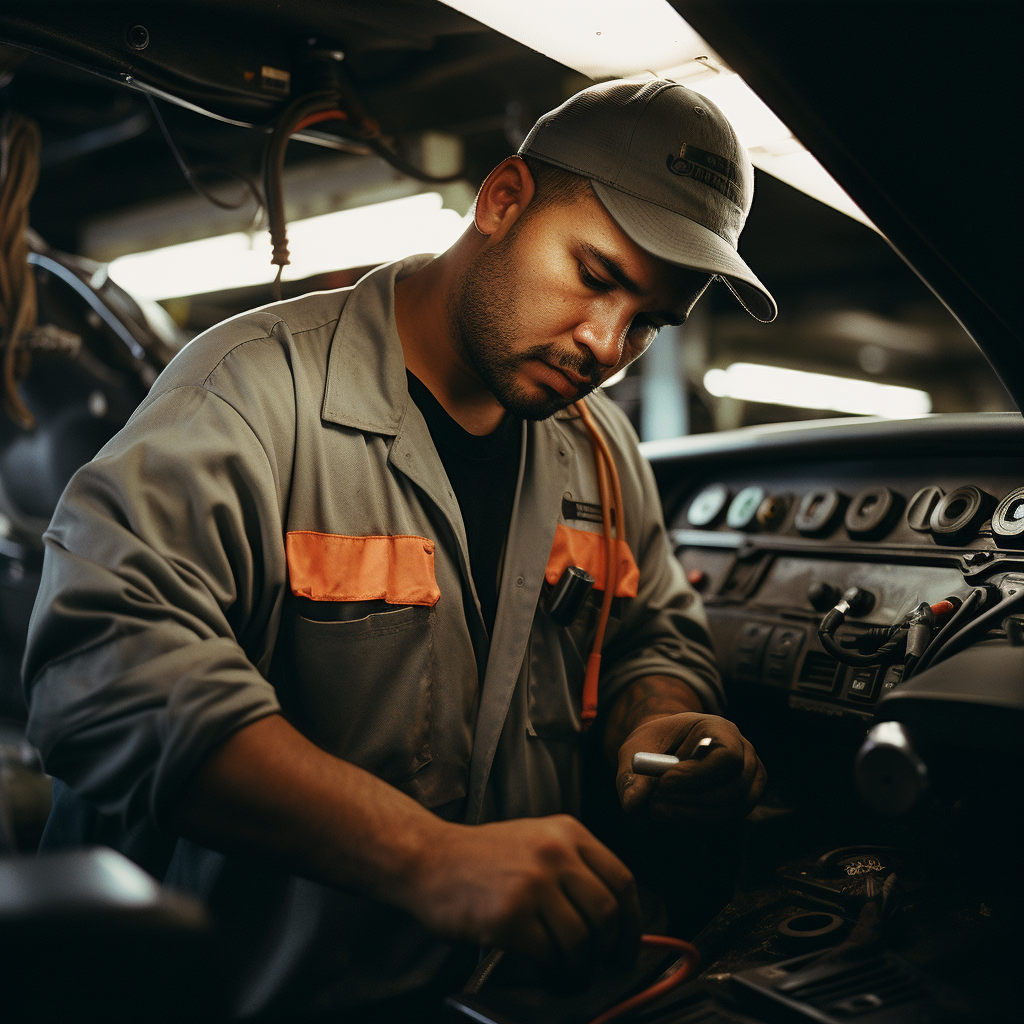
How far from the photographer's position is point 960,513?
4.34 feet

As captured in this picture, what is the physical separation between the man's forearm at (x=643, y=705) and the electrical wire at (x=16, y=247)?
1506 mm

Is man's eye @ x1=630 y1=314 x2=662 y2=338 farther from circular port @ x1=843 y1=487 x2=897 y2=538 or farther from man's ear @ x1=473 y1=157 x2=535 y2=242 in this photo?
circular port @ x1=843 y1=487 x2=897 y2=538

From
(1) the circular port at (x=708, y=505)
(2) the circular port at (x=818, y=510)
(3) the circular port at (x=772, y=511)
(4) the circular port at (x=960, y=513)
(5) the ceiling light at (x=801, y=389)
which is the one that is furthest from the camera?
(5) the ceiling light at (x=801, y=389)

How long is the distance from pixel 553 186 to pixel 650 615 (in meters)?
0.70

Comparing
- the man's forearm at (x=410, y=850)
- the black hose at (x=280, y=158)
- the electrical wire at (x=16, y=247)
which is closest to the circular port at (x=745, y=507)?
the black hose at (x=280, y=158)

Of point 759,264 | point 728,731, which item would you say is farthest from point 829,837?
point 759,264

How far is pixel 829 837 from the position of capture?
1315mm

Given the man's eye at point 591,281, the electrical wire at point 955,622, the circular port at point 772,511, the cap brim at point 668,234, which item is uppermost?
the cap brim at point 668,234

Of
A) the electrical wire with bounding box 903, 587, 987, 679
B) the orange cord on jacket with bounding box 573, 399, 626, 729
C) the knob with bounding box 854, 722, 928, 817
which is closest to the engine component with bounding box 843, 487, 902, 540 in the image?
the electrical wire with bounding box 903, 587, 987, 679

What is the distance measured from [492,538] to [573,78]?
1954mm

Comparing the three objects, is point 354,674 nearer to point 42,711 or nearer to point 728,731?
point 42,711

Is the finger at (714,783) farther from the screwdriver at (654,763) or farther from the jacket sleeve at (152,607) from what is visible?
the jacket sleeve at (152,607)

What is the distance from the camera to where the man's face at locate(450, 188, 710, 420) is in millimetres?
1149

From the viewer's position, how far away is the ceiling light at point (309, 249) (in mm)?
2791
